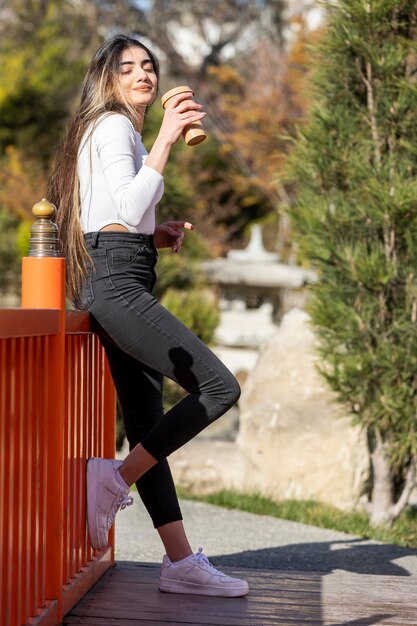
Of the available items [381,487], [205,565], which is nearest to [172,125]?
[205,565]

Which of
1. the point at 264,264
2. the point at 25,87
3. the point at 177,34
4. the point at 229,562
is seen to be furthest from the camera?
the point at 177,34

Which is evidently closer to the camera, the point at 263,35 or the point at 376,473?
the point at 376,473

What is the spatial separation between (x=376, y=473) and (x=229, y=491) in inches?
42.6

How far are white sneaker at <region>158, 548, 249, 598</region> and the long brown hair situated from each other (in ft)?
2.97

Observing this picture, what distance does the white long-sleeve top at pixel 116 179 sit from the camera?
2744mm

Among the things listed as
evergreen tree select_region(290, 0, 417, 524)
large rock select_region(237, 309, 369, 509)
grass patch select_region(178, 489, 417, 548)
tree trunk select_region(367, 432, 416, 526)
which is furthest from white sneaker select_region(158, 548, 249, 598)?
large rock select_region(237, 309, 369, 509)

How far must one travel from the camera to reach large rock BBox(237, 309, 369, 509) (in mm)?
5652

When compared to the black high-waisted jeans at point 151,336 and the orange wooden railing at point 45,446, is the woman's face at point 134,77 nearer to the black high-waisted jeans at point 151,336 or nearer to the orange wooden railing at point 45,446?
the black high-waisted jeans at point 151,336

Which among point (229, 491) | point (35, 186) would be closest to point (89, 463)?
point (229, 491)

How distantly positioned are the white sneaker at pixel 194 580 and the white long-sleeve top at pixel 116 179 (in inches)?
41.0

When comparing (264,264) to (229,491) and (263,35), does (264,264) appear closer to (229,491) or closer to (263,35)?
(229,491)

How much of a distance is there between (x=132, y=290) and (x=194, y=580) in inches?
36.5

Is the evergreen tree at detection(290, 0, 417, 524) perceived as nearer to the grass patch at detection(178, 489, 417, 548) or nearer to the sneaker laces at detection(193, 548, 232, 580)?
the grass patch at detection(178, 489, 417, 548)

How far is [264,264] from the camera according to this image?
12.4 m
